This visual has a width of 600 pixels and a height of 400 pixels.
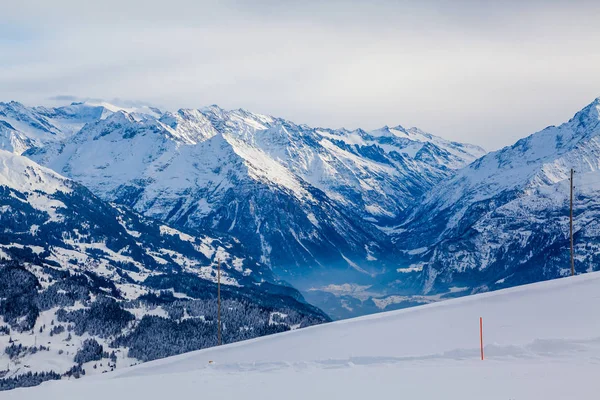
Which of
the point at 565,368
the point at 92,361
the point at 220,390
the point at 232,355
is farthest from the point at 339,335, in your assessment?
the point at 92,361

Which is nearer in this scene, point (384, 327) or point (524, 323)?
point (524, 323)

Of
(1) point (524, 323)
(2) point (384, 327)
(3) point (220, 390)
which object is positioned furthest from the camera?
(2) point (384, 327)

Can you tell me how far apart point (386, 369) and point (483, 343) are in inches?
291

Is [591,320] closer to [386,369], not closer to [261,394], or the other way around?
[386,369]

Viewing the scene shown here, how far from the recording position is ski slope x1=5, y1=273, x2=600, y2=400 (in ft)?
109

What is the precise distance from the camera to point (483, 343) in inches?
1641

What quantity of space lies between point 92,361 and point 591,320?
181 metres

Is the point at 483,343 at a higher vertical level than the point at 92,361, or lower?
higher

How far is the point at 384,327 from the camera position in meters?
51.7

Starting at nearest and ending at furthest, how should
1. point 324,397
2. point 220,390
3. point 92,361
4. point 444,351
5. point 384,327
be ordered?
1. point 324,397
2. point 220,390
3. point 444,351
4. point 384,327
5. point 92,361

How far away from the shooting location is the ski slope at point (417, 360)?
33.2m

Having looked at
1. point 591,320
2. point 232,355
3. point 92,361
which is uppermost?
point 591,320

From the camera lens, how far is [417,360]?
40.2 metres

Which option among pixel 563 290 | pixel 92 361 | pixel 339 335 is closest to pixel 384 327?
pixel 339 335
